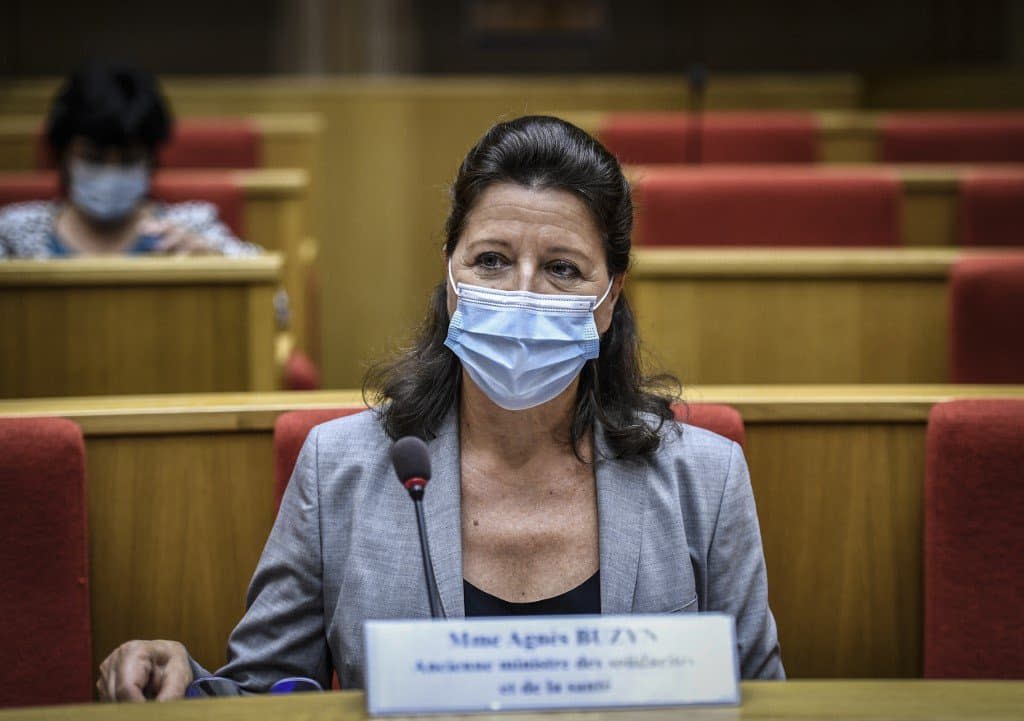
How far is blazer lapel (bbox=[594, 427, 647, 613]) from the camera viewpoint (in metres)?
0.83

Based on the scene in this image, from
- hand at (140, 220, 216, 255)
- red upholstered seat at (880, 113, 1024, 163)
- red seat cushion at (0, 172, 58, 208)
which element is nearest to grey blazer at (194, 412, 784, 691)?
hand at (140, 220, 216, 255)

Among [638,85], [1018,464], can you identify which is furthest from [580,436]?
[638,85]

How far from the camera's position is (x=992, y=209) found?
187 cm

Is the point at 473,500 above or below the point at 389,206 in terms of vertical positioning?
below

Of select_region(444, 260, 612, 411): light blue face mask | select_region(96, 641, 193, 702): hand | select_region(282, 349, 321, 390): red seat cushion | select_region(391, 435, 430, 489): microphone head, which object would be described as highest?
select_region(444, 260, 612, 411): light blue face mask

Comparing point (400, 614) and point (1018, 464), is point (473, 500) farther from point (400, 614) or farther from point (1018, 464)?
point (1018, 464)

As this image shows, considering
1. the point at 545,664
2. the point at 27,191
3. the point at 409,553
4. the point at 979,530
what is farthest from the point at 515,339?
the point at 27,191

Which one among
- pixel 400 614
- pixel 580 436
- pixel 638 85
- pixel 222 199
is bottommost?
pixel 400 614

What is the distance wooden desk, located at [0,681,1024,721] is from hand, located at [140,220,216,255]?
1.17m

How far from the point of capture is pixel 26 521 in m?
0.90

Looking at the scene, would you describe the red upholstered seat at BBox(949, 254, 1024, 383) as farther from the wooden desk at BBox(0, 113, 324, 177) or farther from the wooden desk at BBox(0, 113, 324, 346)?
the wooden desk at BBox(0, 113, 324, 177)

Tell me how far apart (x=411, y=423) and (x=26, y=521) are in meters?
0.29

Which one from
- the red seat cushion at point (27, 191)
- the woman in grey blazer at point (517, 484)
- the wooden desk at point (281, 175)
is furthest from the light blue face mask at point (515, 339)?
the red seat cushion at point (27, 191)

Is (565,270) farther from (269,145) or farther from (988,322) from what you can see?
(269,145)
